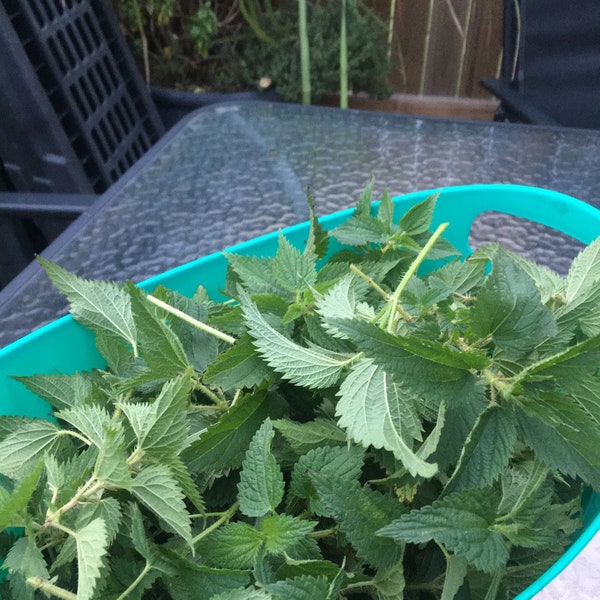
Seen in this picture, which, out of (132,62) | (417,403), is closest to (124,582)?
(417,403)

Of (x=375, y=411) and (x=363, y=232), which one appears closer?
(x=375, y=411)

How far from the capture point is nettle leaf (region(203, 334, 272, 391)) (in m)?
0.29

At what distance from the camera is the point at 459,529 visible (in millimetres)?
235

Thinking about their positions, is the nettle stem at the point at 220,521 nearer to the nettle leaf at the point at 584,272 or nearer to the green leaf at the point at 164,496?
the green leaf at the point at 164,496

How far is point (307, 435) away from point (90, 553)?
0.33ft

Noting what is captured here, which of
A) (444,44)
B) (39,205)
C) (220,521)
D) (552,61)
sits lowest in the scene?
(444,44)

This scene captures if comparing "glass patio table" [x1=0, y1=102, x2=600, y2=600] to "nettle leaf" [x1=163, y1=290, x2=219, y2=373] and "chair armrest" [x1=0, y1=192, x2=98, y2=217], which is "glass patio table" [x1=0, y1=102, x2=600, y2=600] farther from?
"nettle leaf" [x1=163, y1=290, x2=219, y2=373]

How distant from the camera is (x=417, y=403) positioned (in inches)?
10.7

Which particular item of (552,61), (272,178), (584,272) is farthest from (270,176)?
(552,61)

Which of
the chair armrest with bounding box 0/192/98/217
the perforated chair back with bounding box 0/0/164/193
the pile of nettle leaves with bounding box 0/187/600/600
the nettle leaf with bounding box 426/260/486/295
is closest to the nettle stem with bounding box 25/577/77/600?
the pile of nettle leaves with bounding box 0/187/600/600

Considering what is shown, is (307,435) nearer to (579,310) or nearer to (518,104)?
(579,310)

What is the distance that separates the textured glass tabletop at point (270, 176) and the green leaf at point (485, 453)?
0.37 metres

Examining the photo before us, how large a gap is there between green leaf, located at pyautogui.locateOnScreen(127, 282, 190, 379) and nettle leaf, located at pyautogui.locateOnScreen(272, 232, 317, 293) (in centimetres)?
7

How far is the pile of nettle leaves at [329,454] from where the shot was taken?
0.23 meters
